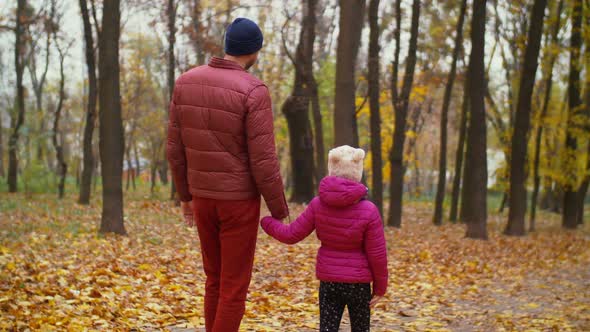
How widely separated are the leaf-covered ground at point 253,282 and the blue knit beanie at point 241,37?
293cm

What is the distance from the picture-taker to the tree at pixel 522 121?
60.8 feet

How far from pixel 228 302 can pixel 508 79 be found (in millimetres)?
27270

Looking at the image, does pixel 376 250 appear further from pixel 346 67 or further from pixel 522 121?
pixel 522 121

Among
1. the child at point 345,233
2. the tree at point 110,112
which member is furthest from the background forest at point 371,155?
the child at point 345,233

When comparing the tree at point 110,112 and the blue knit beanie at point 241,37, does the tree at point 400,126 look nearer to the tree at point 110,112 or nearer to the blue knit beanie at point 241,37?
the tree at point 110,112

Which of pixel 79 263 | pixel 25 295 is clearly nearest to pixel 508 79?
pixel 79 263

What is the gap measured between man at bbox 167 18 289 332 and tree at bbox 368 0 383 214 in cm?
1362

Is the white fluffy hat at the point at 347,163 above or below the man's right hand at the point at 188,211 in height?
above

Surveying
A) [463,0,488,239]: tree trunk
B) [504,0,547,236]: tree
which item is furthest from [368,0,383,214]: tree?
[504,0,547,236]: tree

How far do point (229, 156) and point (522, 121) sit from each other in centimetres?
1663

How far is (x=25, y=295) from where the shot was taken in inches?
249

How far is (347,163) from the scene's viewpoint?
4.39 m

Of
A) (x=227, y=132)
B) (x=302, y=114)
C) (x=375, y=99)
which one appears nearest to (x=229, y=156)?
(x=227, y=132)

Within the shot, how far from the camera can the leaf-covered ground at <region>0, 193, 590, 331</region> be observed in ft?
21.1
